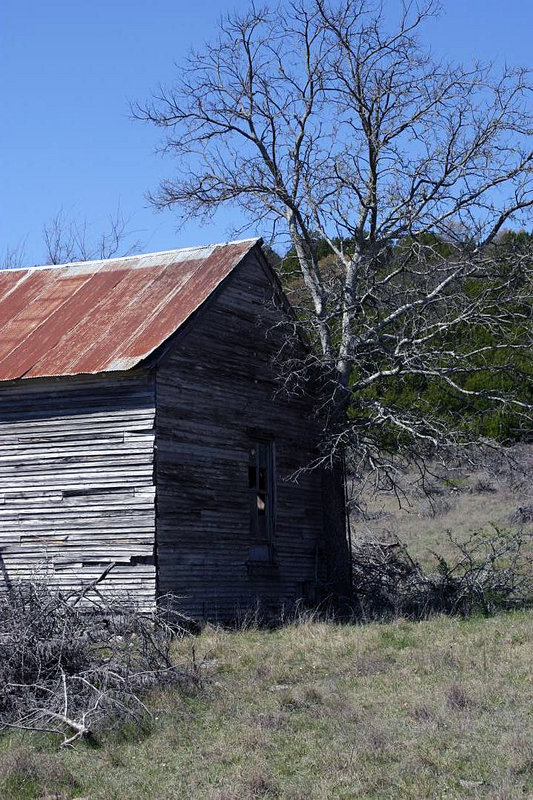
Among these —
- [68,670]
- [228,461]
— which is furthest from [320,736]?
[228,461]

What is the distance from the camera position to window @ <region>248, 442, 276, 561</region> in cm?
1667

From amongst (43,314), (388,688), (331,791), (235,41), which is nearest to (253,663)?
(388,688)

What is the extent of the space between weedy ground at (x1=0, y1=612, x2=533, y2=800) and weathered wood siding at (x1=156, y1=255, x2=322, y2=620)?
297 centimetres

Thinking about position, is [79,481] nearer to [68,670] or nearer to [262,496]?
[262,496]

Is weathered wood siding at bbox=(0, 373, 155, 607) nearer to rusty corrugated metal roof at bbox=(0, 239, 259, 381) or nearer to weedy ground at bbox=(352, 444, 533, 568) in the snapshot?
rusty corrugated metal roof at bbox=(0, 239, 259, 381)

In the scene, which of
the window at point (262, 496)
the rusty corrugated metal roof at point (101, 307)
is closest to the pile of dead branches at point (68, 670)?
the rusty corrugated metal roof at point (101, 307)

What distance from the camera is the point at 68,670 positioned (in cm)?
1006

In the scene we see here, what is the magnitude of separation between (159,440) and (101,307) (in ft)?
10.1

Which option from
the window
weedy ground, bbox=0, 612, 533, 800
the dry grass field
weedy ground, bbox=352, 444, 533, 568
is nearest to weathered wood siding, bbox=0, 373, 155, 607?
the dry grass field

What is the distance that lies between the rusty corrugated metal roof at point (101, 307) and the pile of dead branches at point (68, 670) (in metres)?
4.53

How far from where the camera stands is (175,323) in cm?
1523

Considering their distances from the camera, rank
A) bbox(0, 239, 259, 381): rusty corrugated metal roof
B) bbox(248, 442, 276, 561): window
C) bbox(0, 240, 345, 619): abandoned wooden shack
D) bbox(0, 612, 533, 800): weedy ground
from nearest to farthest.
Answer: bbox(0, 612, 533, 800): weedy ground < bbox(0, 240, 345, 619): abandoned wooden shack < bbox(0, 239, 259, 381): rusty corrugated metal roof < bbox(248, 442, 276, 561): window

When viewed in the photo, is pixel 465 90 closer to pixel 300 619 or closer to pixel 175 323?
pixel 175 323

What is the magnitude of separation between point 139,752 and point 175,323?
7.73 meters
